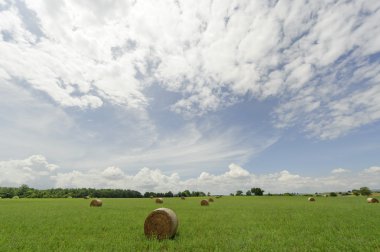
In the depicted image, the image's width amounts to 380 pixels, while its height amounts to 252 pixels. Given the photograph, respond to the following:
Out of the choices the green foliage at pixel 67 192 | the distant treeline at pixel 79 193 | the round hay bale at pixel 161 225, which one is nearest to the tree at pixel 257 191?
the distant treeline at pixel 79 193

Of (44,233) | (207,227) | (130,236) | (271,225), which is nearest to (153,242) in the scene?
(130,236)

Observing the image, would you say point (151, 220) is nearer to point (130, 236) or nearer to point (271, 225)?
point (130, 236)

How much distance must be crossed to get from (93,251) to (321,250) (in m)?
7.50

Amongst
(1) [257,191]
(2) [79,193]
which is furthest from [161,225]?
(2) [79,193]

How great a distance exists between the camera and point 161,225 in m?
11.9

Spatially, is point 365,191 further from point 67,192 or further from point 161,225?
point 67,192

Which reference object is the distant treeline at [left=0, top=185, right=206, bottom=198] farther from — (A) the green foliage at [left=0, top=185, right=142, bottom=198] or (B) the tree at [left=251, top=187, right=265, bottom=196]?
(B) the tree at [left=251, top=187, right=265, bottom=196]

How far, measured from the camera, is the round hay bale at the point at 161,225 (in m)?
11.8

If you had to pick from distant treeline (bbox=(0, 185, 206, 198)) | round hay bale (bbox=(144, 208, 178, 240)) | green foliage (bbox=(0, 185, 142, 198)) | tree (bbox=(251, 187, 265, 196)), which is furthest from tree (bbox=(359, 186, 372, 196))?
round hay bale (bbox=(144, 208, 178, 240))

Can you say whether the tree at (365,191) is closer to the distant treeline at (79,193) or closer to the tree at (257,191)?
the tree at (257,191)

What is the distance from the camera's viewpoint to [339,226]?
14398 millimetres

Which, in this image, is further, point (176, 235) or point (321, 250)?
Result: point (176, 235)

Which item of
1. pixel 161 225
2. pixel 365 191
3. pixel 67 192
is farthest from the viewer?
pixel 67 192

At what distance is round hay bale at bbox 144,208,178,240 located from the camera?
1177 centimetres
